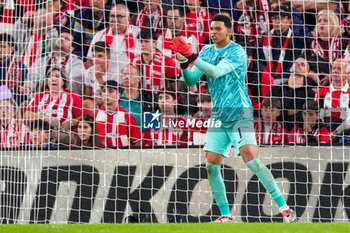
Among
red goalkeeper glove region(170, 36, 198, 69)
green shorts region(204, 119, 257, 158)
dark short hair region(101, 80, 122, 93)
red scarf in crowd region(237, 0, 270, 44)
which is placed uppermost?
red scarf in crowd region(237, 0, 270, 44)

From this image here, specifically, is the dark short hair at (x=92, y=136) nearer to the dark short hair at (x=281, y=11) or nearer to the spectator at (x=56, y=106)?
the spectator at (x=56, y=106)

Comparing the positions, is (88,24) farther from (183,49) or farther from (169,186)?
(183,49)

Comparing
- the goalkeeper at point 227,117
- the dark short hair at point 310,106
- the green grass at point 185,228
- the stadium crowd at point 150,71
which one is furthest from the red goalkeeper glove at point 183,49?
the dark short hair at point 310,106

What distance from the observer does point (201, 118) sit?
7.93 m

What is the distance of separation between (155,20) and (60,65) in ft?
4.80

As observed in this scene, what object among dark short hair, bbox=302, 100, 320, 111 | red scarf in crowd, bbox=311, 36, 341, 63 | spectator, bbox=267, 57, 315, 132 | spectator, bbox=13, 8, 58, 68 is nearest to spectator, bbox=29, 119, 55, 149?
spectator, bbox=13, 8, 58, 68

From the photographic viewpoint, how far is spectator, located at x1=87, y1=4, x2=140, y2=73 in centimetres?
861

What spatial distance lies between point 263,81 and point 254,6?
1.44 m

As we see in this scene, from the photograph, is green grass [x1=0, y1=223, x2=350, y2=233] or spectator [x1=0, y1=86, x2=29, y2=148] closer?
green grass [x1=0, y1=223, x2=350, y2=233]

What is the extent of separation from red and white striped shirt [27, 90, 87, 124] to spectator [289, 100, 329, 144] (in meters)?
2.60

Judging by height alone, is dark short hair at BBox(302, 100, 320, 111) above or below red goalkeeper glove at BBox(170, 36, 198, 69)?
below

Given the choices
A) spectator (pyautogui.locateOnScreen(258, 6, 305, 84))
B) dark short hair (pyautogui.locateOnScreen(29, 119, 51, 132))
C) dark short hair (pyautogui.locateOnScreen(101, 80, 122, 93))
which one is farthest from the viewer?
spectator (pyautogui.locateOnScreen(258, 6, 305, 84))

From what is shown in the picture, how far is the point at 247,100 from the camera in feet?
21.6

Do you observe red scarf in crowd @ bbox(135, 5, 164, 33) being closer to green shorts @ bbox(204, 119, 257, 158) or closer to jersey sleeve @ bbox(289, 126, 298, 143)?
jersey sleeve @ bbox(289, 126, 298, 143)
